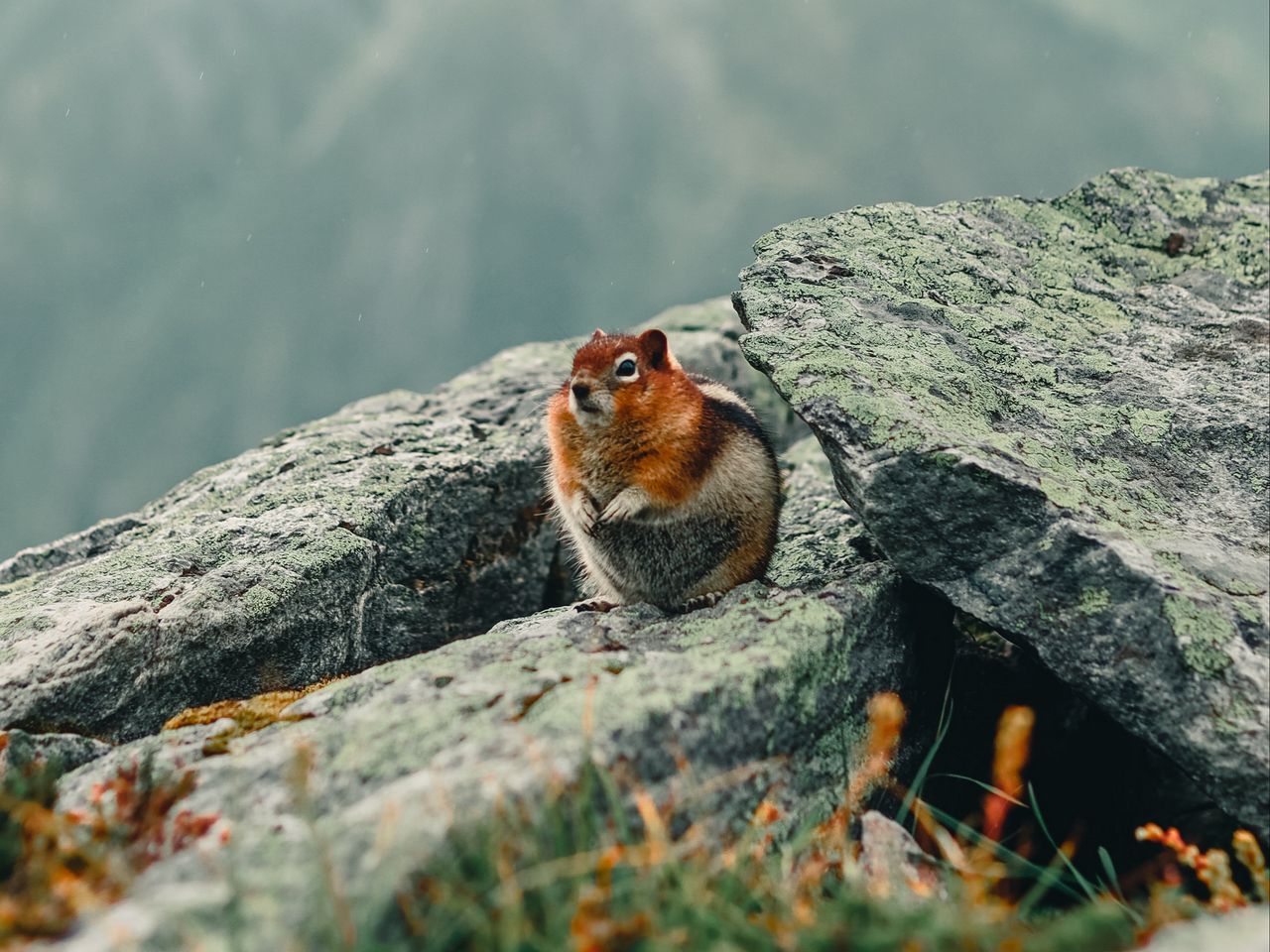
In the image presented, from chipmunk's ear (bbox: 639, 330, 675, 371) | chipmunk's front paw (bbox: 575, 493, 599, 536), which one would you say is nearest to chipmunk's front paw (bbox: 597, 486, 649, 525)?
chipmunk's front paw (bbox: 575, 493, 599, 536)

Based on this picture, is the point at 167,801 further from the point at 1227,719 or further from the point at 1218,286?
the point at 1218,286

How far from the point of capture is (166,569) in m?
7.17

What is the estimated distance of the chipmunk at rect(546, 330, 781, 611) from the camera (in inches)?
264

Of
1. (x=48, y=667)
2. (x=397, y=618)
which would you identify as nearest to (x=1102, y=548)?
(x=397, y=618)

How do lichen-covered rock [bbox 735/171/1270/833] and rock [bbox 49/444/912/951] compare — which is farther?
lichen-covered rock [bbox 735/171/1270/833]

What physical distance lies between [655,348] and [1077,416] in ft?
10.0

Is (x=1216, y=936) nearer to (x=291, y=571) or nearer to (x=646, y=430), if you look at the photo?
(x=646, y=430)

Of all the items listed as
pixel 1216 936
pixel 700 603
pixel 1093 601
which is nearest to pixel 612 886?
pixel 1216 936

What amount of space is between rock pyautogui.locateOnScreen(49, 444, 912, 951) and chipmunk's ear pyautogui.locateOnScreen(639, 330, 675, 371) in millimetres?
1860

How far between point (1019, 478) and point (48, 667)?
6197mm

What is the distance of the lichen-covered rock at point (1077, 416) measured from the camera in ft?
16.5

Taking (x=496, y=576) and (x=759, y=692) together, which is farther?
(x=496, y=576)

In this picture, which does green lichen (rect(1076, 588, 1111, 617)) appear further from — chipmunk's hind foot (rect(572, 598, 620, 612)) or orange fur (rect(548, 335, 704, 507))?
chipmunk's hind foot (rect(572, 598, 620, 612))

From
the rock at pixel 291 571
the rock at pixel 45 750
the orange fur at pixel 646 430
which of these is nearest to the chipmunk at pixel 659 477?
the orange fur at pixel 646 430
